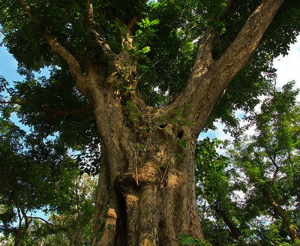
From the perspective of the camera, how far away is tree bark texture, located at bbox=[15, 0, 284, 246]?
128 inches

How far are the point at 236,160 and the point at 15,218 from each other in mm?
10899

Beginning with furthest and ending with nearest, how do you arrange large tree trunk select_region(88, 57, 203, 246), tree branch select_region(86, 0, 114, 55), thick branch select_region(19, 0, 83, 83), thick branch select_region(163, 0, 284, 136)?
1. tree branch select_region(86, 0, 114, 55)
2. thick branch select_region(19, 0, 83, 83)
3. thick branch select_region(163, 0, 284, 136)
4. large tree trunk select_region(88, 57, 203, 246)

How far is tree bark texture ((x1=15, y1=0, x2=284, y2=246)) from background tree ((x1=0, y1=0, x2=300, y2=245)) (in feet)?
0.05

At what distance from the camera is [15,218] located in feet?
33.9

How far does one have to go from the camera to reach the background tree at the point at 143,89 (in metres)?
3.43

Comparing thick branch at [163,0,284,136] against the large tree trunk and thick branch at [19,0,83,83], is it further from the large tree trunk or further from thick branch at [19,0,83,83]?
thick branch at [19,0,83,83]

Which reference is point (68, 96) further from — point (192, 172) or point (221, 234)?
point (221, 234)

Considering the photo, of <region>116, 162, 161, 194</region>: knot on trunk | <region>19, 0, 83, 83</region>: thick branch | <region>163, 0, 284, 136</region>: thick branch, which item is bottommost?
<region>116, 162, 161, 194</region>: knot on trunk

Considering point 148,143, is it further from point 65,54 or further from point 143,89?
point 143,89

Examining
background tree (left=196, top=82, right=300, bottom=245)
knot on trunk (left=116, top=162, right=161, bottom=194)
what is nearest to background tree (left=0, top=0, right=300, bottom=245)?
knot on trunk (left=116, top=162, right=161, bottom=194)

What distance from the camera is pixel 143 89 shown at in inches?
324

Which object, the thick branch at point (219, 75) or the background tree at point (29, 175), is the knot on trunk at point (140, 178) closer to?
the thick branch at point (219, 75)

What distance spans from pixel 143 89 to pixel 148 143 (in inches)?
172

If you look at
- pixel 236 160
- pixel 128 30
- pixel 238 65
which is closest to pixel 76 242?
pixel 236 160
